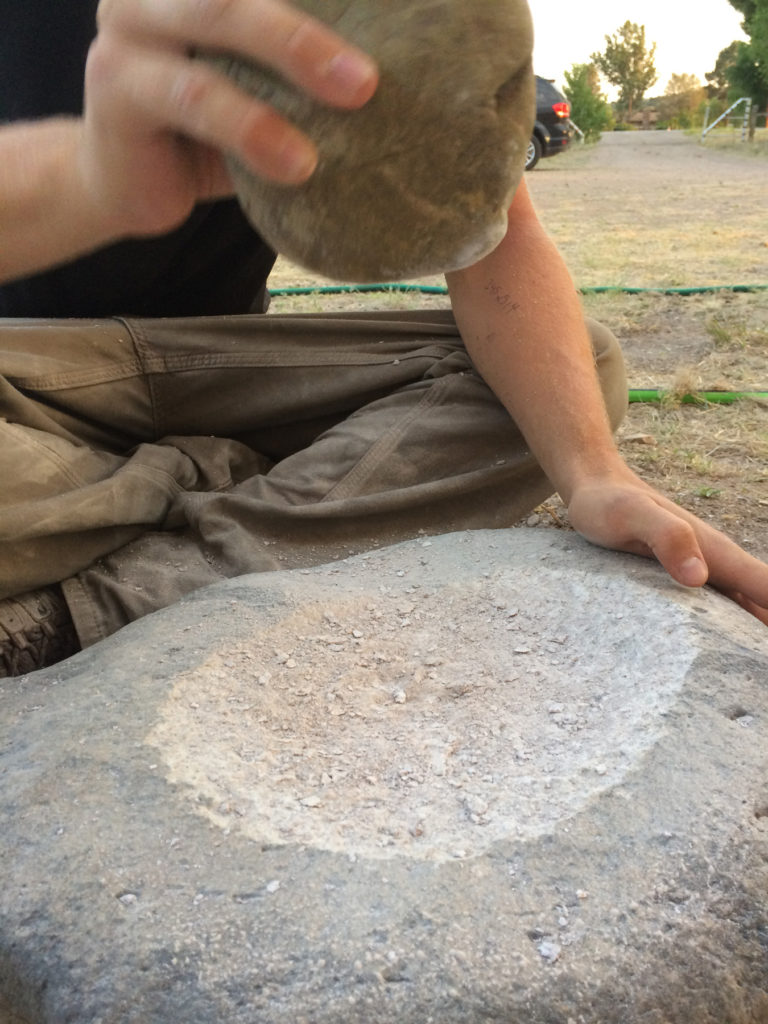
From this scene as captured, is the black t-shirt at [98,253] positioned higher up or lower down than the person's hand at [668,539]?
higher up

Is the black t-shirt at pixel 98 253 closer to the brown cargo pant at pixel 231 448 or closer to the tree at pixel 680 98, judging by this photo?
the brown cargo pant at pixel 231 448

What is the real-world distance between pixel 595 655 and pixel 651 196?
27.0 ft

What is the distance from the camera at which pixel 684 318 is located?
151 inches

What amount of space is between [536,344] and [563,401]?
131 mm

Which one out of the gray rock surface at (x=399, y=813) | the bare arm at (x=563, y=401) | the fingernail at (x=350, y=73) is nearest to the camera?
the fingernail at (x=350, y=73)

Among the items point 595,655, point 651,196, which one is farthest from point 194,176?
point 651,196

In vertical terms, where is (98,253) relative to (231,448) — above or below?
above

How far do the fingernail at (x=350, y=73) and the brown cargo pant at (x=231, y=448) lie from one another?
106 centimetres

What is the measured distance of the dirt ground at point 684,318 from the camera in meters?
2.46

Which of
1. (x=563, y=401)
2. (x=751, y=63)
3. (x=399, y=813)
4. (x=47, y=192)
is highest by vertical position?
(x=751, y=63)

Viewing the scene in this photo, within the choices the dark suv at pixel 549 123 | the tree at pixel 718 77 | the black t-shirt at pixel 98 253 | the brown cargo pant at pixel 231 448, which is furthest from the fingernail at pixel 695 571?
the tree at pixel 718 77

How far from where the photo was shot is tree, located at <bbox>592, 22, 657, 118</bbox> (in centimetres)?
3734

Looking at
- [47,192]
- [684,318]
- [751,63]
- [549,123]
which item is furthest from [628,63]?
[47,192]

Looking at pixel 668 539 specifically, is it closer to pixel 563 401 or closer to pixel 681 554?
pixel 681 554
